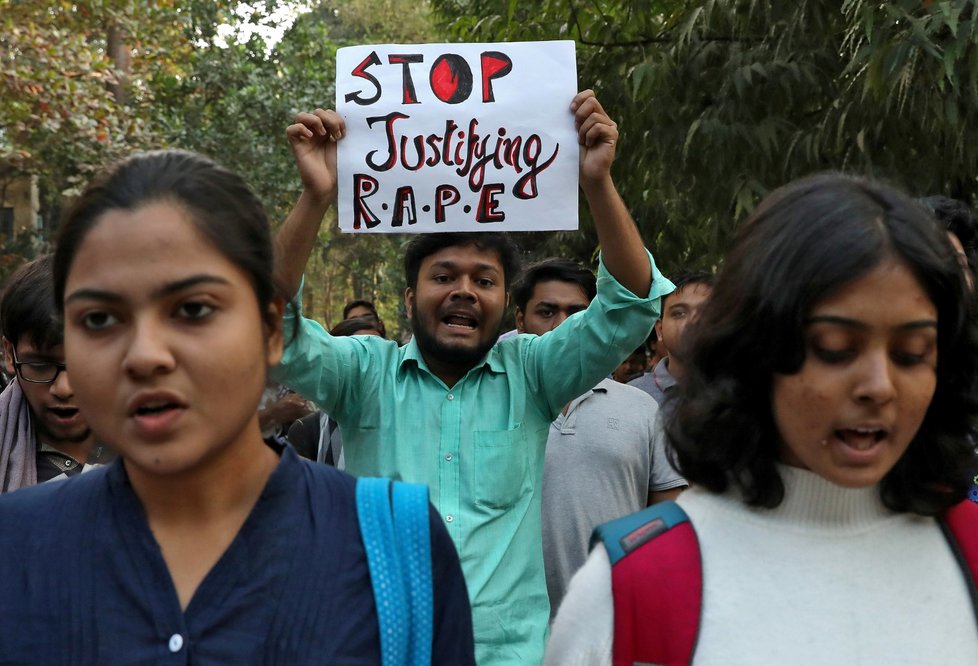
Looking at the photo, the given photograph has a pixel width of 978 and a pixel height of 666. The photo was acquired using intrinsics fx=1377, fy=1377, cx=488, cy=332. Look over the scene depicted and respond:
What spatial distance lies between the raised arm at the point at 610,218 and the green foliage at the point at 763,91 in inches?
99.8

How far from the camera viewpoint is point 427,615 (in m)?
2.02

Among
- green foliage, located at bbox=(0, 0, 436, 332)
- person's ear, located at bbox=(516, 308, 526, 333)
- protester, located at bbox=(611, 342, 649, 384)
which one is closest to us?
person's ear, located at bbox=(516, 308, 526, 333)

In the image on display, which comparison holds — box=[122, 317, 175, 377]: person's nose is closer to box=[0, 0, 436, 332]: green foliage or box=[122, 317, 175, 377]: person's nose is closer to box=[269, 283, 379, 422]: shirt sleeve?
box=[269, 283, 379, 422]: shirt sleeve

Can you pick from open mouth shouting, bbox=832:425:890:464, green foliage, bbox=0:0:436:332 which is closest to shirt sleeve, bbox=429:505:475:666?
open mouth shouting, bbox=832:425:890:464

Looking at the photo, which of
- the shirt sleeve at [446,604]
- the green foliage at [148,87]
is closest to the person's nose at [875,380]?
the shirt sleeve at [446,604]

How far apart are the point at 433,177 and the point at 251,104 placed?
17165 millimetres

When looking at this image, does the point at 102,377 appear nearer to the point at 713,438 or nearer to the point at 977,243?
the point at 713,438

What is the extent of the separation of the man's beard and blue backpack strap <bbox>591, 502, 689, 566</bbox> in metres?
2.03

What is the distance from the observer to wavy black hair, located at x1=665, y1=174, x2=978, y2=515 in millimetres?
2154

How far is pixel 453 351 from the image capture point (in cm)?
424

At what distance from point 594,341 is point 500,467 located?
1.51 feet

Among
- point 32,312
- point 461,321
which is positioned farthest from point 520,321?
point 32,312

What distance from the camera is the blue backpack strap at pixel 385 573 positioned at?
1991 millimetres

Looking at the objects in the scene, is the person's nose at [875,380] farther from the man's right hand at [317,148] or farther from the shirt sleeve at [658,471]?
the shirt sleeve at [658,471]
